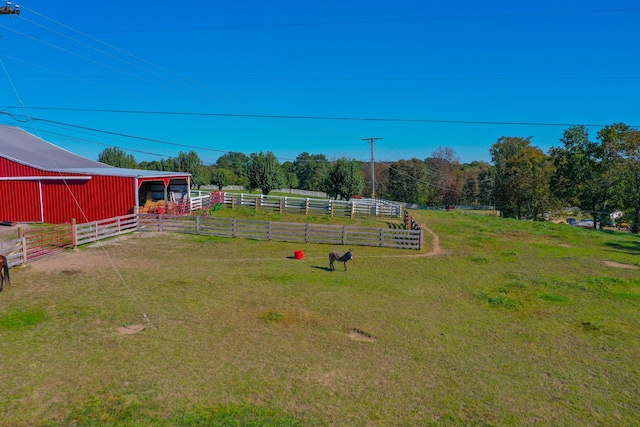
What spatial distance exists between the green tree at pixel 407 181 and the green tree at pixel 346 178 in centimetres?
2211

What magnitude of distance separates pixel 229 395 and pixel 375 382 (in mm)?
2406

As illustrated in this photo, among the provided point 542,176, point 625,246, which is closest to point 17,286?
point 625,246

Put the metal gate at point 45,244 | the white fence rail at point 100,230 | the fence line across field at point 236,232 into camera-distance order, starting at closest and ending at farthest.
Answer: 1. the metal gate at point 45,244
2. the white fence rail at point 100,230
3. the fence line across field at point 236,232

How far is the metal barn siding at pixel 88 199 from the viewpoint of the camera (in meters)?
22.4

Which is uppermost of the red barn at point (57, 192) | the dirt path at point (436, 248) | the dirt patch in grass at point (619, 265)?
the red barn at point (57, 192)

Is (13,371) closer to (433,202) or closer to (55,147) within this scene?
(55,147)

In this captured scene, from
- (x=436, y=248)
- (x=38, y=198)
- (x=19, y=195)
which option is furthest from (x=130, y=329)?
(x=19, y=195)

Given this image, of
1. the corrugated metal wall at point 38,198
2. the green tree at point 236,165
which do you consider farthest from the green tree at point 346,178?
the green tree at point 236,165

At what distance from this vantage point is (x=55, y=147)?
30516mm

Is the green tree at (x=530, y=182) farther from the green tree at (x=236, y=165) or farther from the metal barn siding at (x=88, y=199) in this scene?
the green tree at (x=236, y=165)

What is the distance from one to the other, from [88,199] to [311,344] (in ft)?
65.7

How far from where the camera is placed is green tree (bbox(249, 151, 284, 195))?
4541cm

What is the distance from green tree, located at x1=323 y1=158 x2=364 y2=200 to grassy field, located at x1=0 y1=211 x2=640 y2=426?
99.6ft

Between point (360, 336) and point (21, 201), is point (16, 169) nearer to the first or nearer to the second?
point (21, 201)
